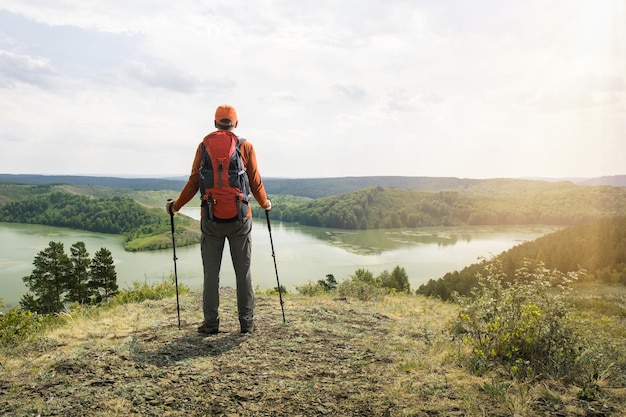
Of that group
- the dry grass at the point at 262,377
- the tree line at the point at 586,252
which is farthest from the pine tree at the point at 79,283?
the tree line at the point at 586,252

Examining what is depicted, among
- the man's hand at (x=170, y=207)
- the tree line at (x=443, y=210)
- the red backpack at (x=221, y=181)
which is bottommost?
the tree line at (x=443, y=210)

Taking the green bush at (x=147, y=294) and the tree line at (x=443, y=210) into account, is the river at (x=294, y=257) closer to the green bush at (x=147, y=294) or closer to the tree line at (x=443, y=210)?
the green bush at (x=147, y=294)

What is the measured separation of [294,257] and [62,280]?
40.9 metres

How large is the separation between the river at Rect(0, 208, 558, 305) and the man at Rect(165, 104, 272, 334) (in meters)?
32.2

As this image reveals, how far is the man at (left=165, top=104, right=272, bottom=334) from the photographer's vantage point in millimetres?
5016

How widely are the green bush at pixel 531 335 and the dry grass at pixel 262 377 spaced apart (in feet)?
0.90

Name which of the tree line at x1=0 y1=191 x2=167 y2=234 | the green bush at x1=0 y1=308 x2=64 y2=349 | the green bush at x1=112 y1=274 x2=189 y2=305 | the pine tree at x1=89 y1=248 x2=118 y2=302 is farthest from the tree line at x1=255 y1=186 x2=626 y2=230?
the green bush at x1=0 y1=308 x2=64 y2=349

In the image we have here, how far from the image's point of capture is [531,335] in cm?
418

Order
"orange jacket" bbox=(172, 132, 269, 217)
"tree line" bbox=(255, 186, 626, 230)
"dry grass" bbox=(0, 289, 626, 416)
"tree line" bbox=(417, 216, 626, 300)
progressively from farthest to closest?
1. "tree line" bbox=(255, 186, 626, 230)
2. "tree line" bbox=(417, 216, 626, 300)
3. "orange jacket" bbox=(172, 132, 269, 217)
4. "dry grass" bbox=(0, 289, 626, 416)

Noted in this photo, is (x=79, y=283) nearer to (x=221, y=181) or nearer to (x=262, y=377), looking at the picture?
(x=221, y=181)

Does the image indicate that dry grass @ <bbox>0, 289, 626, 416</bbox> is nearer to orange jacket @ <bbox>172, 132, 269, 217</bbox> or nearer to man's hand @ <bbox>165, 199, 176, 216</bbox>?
man's hand @ <bbox>165, 199, 176, 216</bbox>

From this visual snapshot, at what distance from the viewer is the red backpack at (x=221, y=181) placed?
16.1 feet

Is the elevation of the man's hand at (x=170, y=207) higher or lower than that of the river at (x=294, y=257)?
higher

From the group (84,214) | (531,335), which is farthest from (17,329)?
(84,214)
